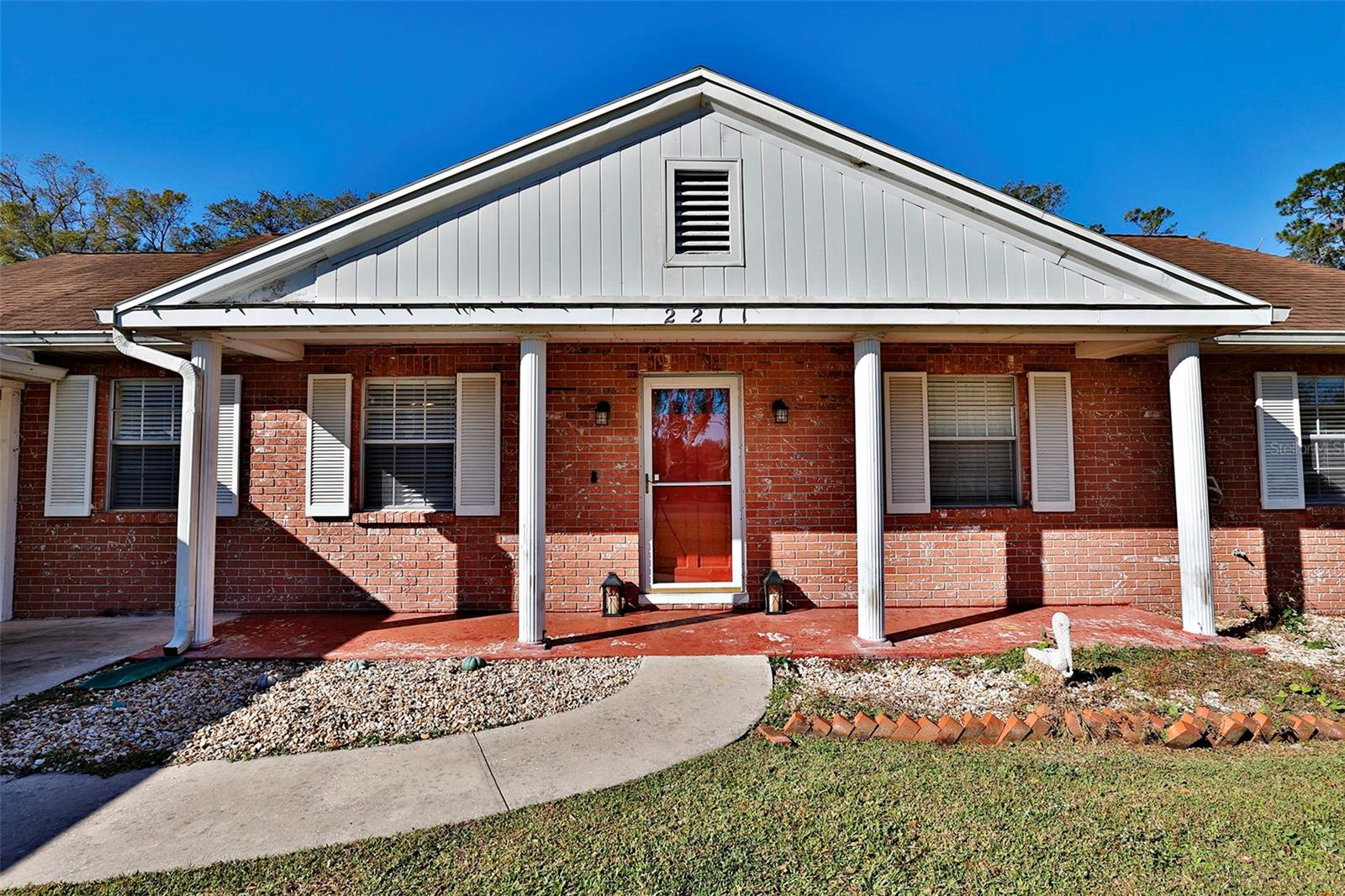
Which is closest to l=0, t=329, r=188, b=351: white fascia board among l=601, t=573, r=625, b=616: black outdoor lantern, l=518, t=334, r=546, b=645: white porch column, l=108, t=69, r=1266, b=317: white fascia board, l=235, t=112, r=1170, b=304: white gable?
l=108, t=69, r=1266, b=317: white fascia board

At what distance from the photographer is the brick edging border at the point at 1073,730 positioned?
3697mm

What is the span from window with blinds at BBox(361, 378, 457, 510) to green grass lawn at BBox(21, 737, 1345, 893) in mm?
4525

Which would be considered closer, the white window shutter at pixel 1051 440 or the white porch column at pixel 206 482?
the white porch column at pixel 206 482

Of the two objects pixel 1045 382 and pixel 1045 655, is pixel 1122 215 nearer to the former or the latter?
pixel 1045 382

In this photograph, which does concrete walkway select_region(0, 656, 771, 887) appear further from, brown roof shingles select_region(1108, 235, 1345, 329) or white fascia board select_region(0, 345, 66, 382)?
brown roof shingles select_region(1108, 235, 1345, 329)

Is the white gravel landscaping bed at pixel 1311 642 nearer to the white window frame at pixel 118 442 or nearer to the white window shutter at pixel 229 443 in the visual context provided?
the white window shutter at pixel 229 443

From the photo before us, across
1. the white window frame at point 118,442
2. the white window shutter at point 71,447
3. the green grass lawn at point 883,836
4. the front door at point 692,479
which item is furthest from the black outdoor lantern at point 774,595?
the white window shutter at point 71,447

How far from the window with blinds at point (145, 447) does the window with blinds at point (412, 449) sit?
208 cm

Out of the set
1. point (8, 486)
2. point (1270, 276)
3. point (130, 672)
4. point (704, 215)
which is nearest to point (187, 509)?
point (130, 672)

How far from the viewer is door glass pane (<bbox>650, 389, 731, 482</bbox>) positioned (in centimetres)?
691

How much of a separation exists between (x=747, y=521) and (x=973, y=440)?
2.66 m

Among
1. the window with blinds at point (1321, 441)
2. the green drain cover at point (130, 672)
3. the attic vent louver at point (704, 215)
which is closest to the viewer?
the green drain cover at point (130, 672)

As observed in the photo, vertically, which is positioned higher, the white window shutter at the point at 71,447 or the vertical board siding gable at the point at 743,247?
the vertical board siding gable at the point at 743,247

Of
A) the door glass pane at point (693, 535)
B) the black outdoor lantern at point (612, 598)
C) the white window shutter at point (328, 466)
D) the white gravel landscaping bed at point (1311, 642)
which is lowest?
the white gravel landscaping bed at point (1311, 642)
